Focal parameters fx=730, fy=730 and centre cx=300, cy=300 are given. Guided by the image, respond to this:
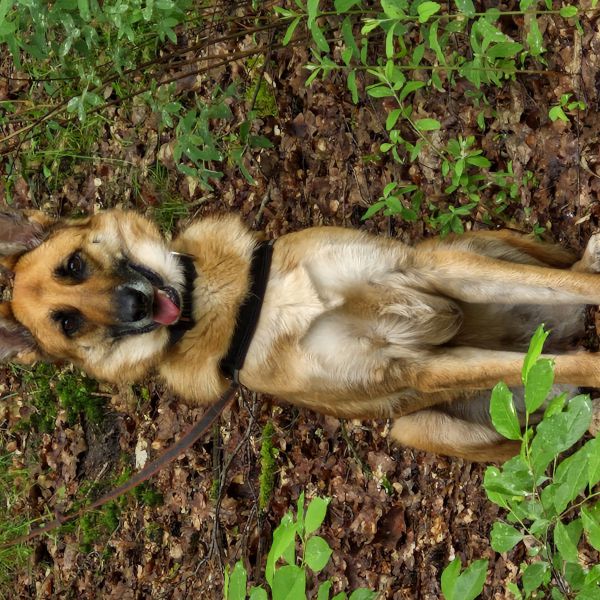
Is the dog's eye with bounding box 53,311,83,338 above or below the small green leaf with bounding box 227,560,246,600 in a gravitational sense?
below

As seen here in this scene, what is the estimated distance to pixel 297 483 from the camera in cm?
599

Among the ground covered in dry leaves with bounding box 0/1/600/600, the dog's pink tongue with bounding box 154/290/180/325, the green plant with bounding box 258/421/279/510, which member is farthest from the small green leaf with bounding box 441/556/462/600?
the green plant with bounding box 258/421/279/510

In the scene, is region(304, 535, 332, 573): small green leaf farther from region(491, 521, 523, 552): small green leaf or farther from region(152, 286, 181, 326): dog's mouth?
region(152, 286, 181, 326): dog's mouth

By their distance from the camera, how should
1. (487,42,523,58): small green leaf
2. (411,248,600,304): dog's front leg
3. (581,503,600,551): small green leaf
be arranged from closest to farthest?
(581,503,600,551): small green leaf, (411,248,600,304): dog's front leg, (487,42,523,58): small green leaf

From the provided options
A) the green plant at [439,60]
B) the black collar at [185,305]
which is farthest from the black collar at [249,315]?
the green plant at [439,60]

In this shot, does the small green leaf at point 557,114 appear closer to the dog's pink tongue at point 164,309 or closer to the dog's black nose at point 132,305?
the dog's pink tongue at point 164,309

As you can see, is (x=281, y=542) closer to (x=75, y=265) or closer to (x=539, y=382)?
(x=539, y=382)

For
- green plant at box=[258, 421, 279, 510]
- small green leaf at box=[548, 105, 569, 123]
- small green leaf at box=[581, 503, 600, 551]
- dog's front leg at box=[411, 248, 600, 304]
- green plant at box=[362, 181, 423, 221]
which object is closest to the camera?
small green leaf at box=[581, 503, 600, 551]

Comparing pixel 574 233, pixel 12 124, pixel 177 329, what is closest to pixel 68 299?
pixel 177 329

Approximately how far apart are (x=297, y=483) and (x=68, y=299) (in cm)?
283

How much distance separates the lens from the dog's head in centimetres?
390

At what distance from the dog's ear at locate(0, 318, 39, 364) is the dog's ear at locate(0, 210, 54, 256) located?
1.43 ft

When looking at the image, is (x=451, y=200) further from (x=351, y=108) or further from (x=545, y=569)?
(x=545, y=569)

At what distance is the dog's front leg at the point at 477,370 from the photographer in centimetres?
356
